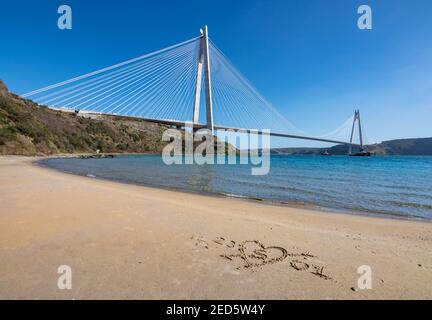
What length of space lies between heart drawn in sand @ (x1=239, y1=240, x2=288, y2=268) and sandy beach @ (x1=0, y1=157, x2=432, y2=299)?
12mm

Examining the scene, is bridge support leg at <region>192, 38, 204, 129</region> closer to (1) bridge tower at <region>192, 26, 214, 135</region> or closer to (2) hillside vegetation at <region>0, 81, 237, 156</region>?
(1) bridge tower at <region>192, 26, 214, 135</region>

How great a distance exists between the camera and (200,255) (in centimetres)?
296

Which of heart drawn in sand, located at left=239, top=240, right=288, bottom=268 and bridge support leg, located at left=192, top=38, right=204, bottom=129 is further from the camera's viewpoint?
bridge support leg, located at left=192, top=38, right=204, bottom=129

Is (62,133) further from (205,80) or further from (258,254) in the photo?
(258,254)

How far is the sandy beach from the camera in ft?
7.25

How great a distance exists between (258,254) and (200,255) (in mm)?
721

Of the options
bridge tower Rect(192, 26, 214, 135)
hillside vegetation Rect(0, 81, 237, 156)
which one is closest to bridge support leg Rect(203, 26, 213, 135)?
bridge tower Rect(192, 26, 214, 135)

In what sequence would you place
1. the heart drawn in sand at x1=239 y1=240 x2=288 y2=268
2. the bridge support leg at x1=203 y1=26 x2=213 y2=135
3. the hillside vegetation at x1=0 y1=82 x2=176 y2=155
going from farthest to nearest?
the hillside vegetation at x1=0 y1=82 x2=176 y2=155 < the bridge support leg at x1=203 y1=26 x2=213 y2=135 < the heart drawn in sand at x1=239 y1=240 x2=288 y2=268

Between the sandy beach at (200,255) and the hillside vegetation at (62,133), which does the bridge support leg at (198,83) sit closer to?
the hillside vegetation at (62,133)

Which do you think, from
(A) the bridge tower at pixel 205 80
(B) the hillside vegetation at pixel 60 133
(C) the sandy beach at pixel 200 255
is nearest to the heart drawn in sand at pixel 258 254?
(C) the sandy beach at pixel 200 255

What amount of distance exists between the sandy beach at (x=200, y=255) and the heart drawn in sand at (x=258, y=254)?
0.04 ft

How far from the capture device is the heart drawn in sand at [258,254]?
2.84 metres
